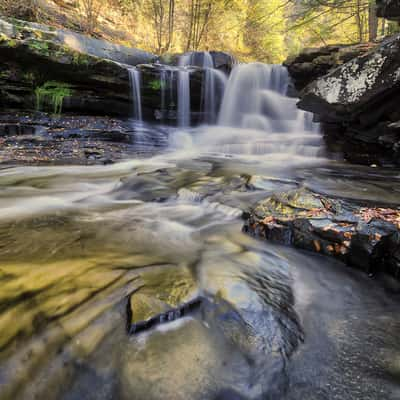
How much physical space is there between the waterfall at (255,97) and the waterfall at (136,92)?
3127mm

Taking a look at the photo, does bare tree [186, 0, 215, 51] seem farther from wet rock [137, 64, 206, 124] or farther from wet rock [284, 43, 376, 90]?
wet rock [284, 43, 376, 90]

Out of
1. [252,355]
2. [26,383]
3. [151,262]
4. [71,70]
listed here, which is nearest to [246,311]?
[252,355]

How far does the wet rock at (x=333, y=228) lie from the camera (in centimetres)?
210

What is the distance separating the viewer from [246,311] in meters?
1.68

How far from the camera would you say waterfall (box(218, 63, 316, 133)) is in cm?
1045

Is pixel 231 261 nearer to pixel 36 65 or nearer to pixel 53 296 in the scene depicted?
pixel 53 296

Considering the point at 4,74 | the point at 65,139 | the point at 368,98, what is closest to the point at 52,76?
the point at 4,74

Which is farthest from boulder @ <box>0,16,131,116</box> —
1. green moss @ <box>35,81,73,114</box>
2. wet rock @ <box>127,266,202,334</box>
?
wet rock @ <box>127,266,202,334</box>

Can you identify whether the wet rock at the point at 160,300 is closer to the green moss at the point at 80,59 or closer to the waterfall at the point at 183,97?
the green moss at the point at 80,59

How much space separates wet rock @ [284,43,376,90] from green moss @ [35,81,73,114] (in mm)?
6941

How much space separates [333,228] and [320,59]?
24.2ft

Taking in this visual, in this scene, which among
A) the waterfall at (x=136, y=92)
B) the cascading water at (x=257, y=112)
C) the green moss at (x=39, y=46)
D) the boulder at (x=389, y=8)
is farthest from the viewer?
the cascading water at (x=257, y=112)

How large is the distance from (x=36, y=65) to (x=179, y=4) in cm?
1177

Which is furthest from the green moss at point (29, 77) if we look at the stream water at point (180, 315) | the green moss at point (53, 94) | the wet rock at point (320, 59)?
the wet rock at point (320, 59)
